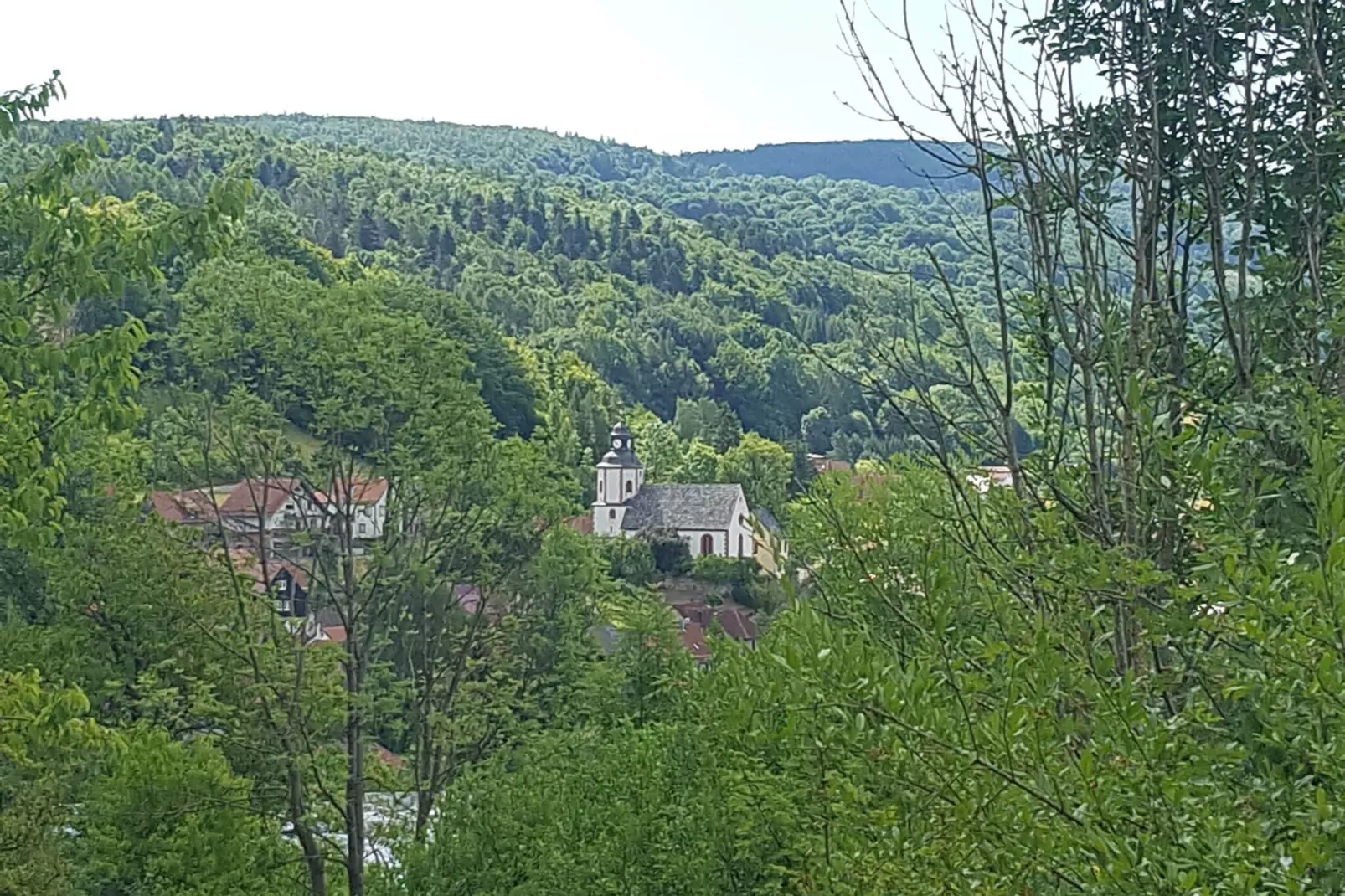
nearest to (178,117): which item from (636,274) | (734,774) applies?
(636,274)

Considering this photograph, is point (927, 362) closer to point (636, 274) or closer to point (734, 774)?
point (734, 774)

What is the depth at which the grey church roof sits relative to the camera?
6662cm

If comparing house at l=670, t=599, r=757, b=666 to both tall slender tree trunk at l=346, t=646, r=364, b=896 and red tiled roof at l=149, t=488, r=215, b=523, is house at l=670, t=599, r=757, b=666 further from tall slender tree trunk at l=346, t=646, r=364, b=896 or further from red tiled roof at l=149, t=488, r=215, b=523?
red tiled roof at l=149, t=488, r=215, b=523

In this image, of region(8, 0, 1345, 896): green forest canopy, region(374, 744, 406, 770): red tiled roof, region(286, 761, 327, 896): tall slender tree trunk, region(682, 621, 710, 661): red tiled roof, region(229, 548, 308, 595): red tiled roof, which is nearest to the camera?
region(8, 0, 1345, 896): green forest canopy

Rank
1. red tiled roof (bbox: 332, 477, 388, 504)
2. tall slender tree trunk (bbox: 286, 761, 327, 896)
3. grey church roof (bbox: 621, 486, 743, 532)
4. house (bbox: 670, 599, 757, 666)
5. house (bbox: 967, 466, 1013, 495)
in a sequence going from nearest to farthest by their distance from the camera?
house (bbox: 967, 466, 1013, 495) < tall slender tree trunk (bbox: 286, 761, 327, 896) < red tiled roof (bbox: 332, 477, 388, 504) < house (bbox: 670, 599, 757, 666) < grey church roof (bbox: 621, 486, 743, 532)

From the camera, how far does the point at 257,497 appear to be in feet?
43.4

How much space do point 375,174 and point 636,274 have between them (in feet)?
98.1

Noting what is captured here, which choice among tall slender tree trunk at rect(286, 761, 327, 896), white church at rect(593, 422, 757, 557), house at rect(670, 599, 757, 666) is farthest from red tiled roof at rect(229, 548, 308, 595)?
white church at rect(593, 422, 757, 557)

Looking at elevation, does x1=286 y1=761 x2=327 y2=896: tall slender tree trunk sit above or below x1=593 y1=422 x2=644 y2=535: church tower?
above

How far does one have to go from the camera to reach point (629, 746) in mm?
12656

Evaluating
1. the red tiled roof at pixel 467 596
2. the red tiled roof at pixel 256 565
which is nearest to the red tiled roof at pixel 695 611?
the red tiled roof at pixel 467 596

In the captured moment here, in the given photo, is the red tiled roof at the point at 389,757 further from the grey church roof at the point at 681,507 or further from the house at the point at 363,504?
the grey church roof at the point at 681,507

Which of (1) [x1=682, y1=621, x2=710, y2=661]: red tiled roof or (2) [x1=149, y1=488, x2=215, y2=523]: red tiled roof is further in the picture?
(1) [x1=682, y1=621, x2=710, y2=661]: red tiled roof

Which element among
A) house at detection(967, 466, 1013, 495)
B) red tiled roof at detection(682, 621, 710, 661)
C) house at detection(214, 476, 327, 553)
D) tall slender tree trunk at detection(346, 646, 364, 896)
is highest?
house at detection(967, 466, 1013, 495)
